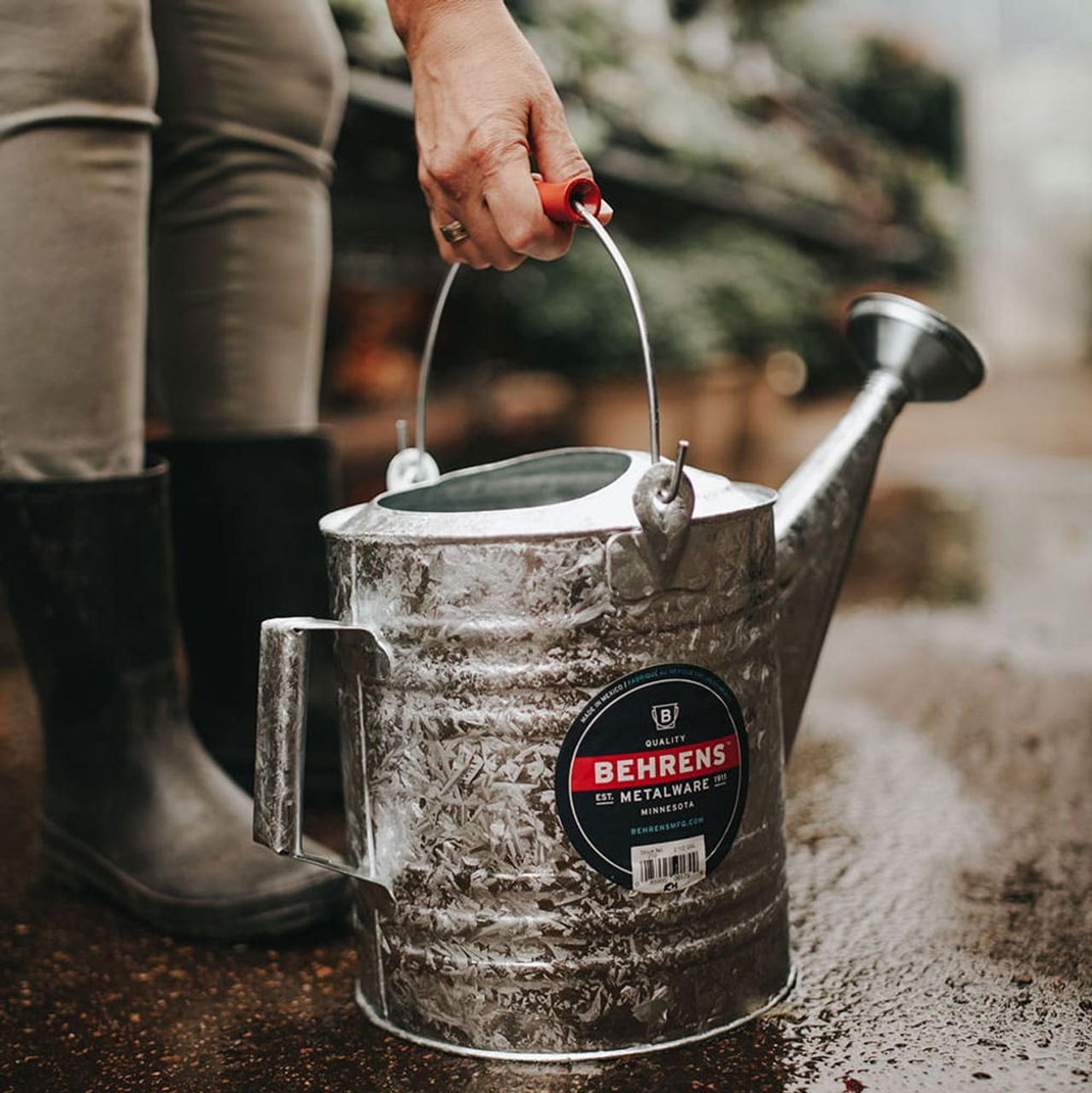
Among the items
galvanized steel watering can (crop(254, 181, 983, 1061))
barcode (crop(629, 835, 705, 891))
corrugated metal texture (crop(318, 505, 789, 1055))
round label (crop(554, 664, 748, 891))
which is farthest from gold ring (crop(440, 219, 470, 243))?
barcode (crop(629, 835, 705, 891))

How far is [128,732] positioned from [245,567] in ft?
1.04

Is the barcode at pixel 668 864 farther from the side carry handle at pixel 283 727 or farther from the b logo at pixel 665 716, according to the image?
the side carry handle at pixel 283 727

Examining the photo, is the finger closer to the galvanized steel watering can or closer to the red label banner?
the galvanized steel watering can

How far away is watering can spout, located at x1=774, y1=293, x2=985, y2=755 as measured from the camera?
47.4 inches

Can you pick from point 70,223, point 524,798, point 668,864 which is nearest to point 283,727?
point 524,798

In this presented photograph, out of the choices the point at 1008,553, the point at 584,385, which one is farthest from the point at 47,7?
the point at 584,385

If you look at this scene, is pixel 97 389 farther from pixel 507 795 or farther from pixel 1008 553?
pixel 1008 553

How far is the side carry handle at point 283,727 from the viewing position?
1.04m

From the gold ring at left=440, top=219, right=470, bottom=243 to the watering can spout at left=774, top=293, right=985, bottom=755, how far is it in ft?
1.15

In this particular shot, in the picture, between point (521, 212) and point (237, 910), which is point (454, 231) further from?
point (237, 910)

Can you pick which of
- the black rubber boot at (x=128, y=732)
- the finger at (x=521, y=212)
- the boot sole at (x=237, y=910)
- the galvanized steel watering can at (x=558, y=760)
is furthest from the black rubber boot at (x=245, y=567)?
the finger at (x=521, y=212)

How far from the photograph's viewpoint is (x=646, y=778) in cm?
99

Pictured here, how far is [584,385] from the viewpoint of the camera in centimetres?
492

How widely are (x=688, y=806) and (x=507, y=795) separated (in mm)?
133
